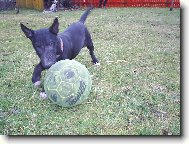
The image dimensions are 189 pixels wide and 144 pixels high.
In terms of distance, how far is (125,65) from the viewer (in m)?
7.08

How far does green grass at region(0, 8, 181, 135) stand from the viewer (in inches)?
174

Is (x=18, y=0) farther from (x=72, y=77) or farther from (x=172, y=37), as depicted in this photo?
(x=72, y=77)

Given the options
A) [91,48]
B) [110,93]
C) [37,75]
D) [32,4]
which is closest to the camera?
[110,93]

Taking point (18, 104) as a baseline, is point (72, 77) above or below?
above

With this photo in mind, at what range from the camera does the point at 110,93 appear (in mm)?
5508

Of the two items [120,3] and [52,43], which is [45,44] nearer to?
[52,43]

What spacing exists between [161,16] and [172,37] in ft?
17.0

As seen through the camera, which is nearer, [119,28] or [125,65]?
[125,65]

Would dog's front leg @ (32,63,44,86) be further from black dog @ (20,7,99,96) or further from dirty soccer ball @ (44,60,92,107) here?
dirty soccer ball @ (44,60,92,107)

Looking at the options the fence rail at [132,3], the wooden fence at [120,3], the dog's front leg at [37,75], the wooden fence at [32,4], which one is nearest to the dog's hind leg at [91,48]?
the dog's front leg at [37,75]

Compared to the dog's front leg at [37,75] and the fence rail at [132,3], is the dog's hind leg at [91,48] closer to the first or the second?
the dog's front leg at [37,75]

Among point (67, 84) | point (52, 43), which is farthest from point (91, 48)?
point (67, 84)

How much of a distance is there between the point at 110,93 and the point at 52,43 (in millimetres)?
1299

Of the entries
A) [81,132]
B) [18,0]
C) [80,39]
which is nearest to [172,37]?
[80,39]
